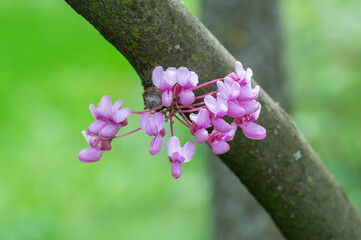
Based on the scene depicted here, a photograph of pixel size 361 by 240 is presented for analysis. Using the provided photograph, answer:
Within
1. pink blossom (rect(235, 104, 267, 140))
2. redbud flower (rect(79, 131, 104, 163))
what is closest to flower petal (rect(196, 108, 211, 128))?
pink blossom (rect(235, 104, 267, 140))

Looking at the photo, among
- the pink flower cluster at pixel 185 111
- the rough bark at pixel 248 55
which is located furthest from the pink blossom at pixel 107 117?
the rough bark at pixel 248 55

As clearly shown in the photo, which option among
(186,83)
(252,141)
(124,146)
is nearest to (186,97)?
(186,83)

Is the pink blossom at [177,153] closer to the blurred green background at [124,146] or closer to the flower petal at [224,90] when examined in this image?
the flower petal at [224,90]

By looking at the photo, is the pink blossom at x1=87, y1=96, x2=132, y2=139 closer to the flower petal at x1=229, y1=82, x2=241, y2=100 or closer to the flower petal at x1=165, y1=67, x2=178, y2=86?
the flower petal at x1=165, y1=67, x2=178, y2=86

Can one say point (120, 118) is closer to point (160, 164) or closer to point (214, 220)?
point (214, 220)

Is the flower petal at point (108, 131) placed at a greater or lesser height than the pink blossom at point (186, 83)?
lesser

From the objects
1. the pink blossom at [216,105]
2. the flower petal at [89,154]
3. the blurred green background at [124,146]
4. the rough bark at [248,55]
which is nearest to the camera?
the pink blossom at [216,105]

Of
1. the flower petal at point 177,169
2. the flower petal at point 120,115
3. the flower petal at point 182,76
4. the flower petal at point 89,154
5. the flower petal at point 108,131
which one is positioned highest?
the flower petal at point 182,76
